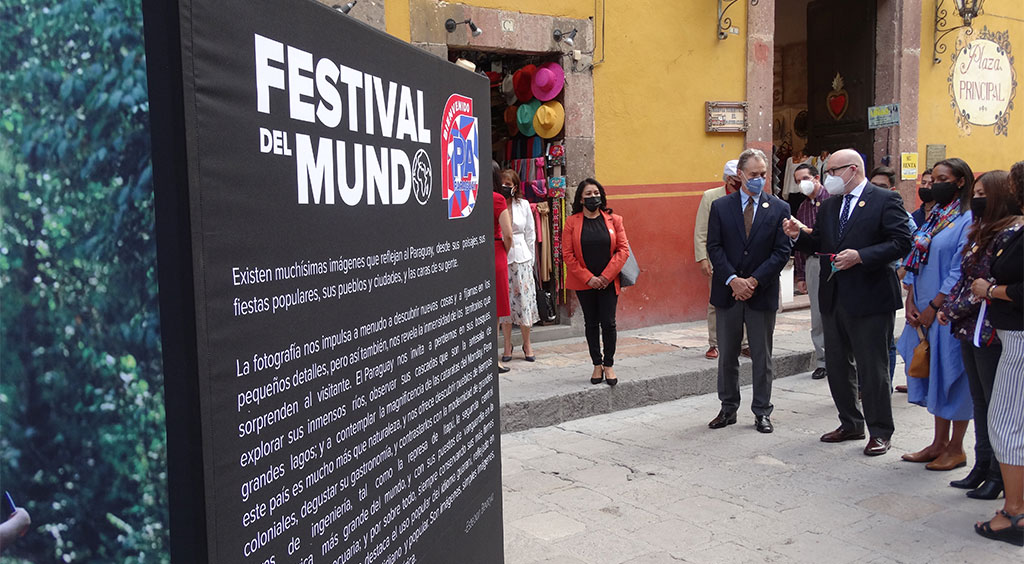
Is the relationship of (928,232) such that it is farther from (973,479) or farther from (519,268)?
(519,268)

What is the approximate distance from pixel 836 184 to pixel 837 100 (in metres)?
8.15

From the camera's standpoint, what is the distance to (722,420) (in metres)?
6.27

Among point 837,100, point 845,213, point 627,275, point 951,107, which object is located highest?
point 837,100

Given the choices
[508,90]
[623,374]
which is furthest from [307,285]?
[508,90]

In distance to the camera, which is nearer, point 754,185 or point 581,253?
point 754,185

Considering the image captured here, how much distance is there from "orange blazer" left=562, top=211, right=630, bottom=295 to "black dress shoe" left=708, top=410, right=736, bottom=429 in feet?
4.44

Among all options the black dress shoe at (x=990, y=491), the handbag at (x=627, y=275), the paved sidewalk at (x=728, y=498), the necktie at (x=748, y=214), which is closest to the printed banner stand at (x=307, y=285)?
the paved sidewalk at (x=728, y=498)

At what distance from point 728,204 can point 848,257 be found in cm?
107

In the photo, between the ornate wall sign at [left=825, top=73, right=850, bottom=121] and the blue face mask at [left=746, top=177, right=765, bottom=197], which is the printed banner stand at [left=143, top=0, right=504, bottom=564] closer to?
the blue face mask at [left=746, top=177, right=765, bottom=197]

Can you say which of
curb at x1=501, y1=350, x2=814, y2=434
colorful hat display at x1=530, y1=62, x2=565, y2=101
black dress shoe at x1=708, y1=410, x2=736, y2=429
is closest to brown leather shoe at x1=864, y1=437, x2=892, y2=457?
black dress shoe at x1=708, y1=410, x2=736, y2=429

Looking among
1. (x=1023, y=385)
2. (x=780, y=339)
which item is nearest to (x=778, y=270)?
(x=1023, y=385)

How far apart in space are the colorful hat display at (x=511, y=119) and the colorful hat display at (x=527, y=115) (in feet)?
0.38

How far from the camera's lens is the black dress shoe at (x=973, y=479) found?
4680 mm

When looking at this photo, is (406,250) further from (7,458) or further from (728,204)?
(728,204)
